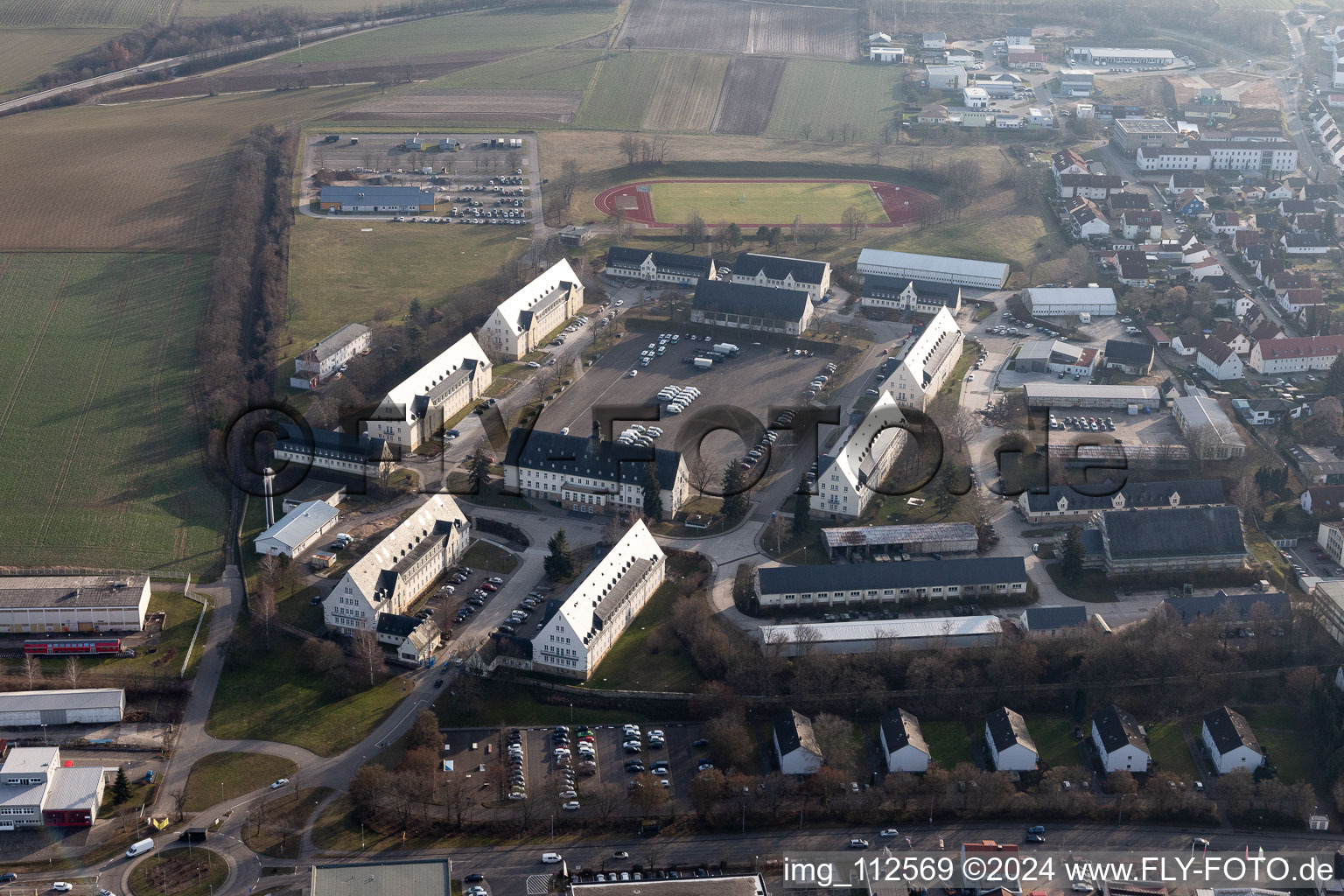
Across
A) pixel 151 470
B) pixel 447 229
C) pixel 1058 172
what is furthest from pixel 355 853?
pixel 1058 172

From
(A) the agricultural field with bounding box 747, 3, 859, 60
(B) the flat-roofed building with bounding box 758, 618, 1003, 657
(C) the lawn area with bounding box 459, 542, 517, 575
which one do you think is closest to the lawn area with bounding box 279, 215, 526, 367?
(C) the lawn area with bounding box 459, 542, 517, 575

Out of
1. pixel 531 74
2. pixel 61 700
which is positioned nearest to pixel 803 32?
pixel 531 74

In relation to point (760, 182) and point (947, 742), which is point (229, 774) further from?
point (760, 182)

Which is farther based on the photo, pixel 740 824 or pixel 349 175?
pixel 349 175

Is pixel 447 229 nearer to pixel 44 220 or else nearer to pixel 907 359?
pixel 44 220

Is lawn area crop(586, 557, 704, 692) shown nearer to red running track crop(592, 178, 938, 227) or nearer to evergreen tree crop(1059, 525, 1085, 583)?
evergreen tree crop(1059, 525, 1085, 583)

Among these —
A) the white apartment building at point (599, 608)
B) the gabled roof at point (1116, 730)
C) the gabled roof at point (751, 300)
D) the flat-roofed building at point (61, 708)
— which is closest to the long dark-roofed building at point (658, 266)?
the gabled roof at point (751, 300)

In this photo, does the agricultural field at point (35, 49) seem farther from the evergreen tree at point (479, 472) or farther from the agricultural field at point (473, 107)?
the evergreen tree at point (479, 472)
